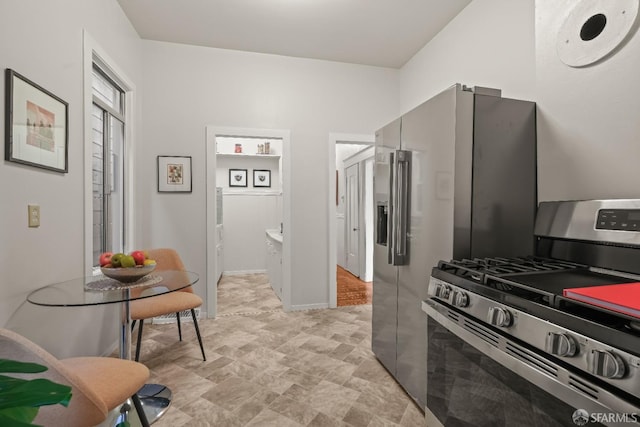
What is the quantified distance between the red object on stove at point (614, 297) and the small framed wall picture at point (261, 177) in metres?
5.37

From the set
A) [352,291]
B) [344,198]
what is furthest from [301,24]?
[344,198]

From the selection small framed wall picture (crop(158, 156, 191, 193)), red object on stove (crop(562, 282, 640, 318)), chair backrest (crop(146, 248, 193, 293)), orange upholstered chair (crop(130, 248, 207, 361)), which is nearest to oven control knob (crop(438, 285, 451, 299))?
red object on stove (crop(562, 282, 640, 318))

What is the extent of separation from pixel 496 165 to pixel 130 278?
2.11 metres

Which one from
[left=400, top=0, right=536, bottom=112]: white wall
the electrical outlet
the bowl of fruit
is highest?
[left=400, top=0, right=536, bottom=112]: white wall

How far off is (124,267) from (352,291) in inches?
134

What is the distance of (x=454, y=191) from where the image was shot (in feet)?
5.54

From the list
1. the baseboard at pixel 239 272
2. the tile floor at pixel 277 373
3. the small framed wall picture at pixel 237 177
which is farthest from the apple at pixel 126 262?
the small framed wall picture at pixel 237 177

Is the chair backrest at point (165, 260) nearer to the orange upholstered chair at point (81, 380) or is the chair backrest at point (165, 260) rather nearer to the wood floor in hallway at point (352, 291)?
the orange upholstered chair at point (81, 380)

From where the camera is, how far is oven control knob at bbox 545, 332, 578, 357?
0.90 meters

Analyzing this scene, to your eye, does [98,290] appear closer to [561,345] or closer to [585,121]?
[561,345]

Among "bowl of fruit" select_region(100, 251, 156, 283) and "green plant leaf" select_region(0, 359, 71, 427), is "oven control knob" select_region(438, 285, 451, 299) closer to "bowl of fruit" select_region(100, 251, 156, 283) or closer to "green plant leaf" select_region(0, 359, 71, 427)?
"green plant leaf" select_region(0, 359, 71, 427)

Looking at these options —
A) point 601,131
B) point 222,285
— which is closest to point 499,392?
point 601,131
